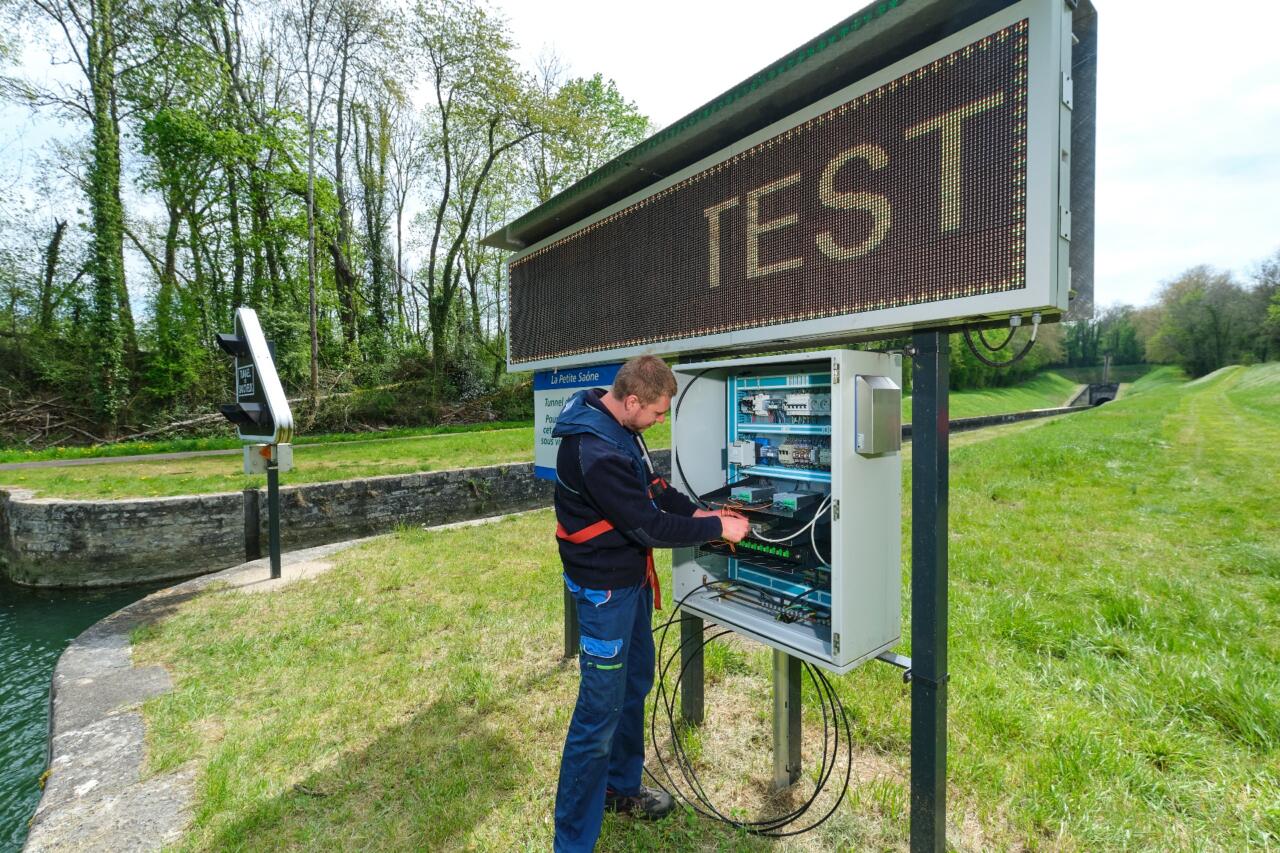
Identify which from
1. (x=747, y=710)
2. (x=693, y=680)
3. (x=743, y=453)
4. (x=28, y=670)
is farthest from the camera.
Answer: (x=28, y=670)

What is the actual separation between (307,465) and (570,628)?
10209mm

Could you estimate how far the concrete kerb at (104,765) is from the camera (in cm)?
254

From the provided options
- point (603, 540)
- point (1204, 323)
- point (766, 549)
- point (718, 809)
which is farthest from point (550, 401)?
point (1204, 323)

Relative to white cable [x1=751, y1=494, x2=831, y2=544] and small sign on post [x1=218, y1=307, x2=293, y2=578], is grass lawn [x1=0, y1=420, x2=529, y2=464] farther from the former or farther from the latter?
white cable [x1=751, y1=494, x2=831, y2=544]

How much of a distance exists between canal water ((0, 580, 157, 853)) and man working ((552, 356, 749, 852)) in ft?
12.7

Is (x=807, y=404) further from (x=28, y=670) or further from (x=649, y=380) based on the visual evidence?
(x=28, y=670)

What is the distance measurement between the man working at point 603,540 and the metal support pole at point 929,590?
71 centimetres

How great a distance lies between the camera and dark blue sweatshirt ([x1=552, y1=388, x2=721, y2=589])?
2248 mm

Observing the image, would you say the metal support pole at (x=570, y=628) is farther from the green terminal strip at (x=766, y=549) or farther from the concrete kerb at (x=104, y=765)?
the concrete kerb at (x=104, y=765)

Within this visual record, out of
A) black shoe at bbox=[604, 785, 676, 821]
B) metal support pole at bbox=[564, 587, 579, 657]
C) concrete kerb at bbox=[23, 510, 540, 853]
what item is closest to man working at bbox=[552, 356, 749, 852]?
black shoe at bbox=[604, 785, 676, 821]

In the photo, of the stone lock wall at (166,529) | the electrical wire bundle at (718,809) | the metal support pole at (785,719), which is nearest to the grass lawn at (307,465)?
the stone lock wall at (166,529)

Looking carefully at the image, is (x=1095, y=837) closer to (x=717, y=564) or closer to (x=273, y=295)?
(x=717, y=564)

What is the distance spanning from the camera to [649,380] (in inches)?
94.9

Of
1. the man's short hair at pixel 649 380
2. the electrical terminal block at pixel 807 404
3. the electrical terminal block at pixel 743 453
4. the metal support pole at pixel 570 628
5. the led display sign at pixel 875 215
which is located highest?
the led display sign at pixel 875 215
